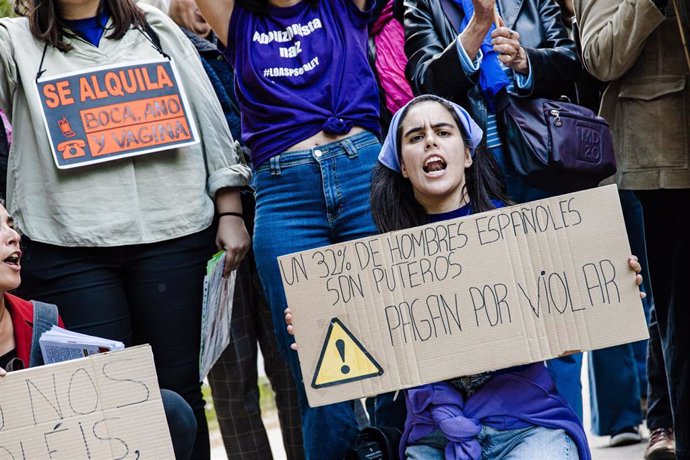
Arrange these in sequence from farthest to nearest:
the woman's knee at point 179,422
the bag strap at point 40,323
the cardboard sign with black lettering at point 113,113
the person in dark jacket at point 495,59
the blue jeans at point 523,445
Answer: the person in dark jacket at point 495,59, the cardboard sign with black lettering at point 113,113, the woman's knee at point 179,422, the bag strap at point 40,323, the blue jeans at point 523,445

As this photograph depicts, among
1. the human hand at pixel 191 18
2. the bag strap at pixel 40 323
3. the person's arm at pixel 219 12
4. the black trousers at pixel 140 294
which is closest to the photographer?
the bag strap at pixel 40 323

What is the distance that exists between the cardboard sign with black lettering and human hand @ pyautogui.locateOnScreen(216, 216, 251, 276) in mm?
324

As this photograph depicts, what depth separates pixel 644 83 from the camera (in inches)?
159

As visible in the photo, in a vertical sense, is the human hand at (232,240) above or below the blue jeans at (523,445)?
above

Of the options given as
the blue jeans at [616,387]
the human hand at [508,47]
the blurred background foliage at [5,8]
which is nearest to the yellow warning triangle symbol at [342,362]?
the human hand at [508,47]

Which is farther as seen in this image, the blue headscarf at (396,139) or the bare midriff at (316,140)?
the bare midriff at (316,140)

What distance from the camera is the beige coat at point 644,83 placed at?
391cm

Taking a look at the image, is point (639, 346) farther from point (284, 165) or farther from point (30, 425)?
point (30, 425)

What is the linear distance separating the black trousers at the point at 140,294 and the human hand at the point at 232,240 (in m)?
0.08

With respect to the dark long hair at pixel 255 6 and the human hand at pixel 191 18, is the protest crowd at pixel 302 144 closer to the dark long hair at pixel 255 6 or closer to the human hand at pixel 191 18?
the dark long hair at pixel 255 6

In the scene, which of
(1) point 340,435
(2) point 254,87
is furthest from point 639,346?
(2) point 254,87

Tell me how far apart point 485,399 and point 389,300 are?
41 cm

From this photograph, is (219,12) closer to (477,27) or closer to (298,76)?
(298,76)

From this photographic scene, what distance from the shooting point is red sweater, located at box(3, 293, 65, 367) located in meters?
3.43
